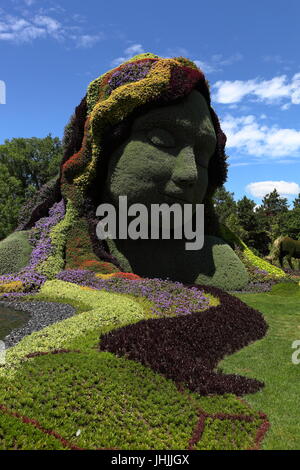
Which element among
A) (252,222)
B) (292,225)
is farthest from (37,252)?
(292,225)

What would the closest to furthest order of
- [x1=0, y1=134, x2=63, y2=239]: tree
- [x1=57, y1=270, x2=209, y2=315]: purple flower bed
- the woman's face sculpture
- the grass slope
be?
the grass slope, [x1=57, y1=270, x2=209, y2=315]: purple flower bed, the woman's face sculpture, [x1=0, y1=134, x2=63, y2=239]: tree

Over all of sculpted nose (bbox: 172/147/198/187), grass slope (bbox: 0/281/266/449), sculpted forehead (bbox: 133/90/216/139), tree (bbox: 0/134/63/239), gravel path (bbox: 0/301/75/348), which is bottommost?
grass slope (bbox: 0/281/266/449)

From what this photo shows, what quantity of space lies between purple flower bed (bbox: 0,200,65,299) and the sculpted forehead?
16.7ft

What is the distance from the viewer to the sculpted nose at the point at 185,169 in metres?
12.4

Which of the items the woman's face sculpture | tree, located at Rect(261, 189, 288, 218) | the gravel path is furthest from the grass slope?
tree, located at Rect(261, 189, 288, 218)

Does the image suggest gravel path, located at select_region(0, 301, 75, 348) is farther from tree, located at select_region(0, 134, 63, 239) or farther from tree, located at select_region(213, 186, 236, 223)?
tree, located at select_region(213, 186, 236, 223)

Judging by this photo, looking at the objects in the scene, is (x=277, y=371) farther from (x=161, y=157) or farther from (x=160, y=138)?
(x=160, y=138)

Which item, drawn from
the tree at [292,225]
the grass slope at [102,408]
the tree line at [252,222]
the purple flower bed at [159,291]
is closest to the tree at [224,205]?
the tree line at [252,222]

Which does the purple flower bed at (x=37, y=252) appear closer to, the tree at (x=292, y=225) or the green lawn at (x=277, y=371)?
the green lawn at (x=277, y=371)

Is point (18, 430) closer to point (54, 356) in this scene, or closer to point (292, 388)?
point (54, 356)

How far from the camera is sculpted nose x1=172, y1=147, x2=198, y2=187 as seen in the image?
1241cm

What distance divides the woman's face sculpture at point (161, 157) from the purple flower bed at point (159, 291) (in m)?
3.52

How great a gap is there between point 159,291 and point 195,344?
3122 millimetres
